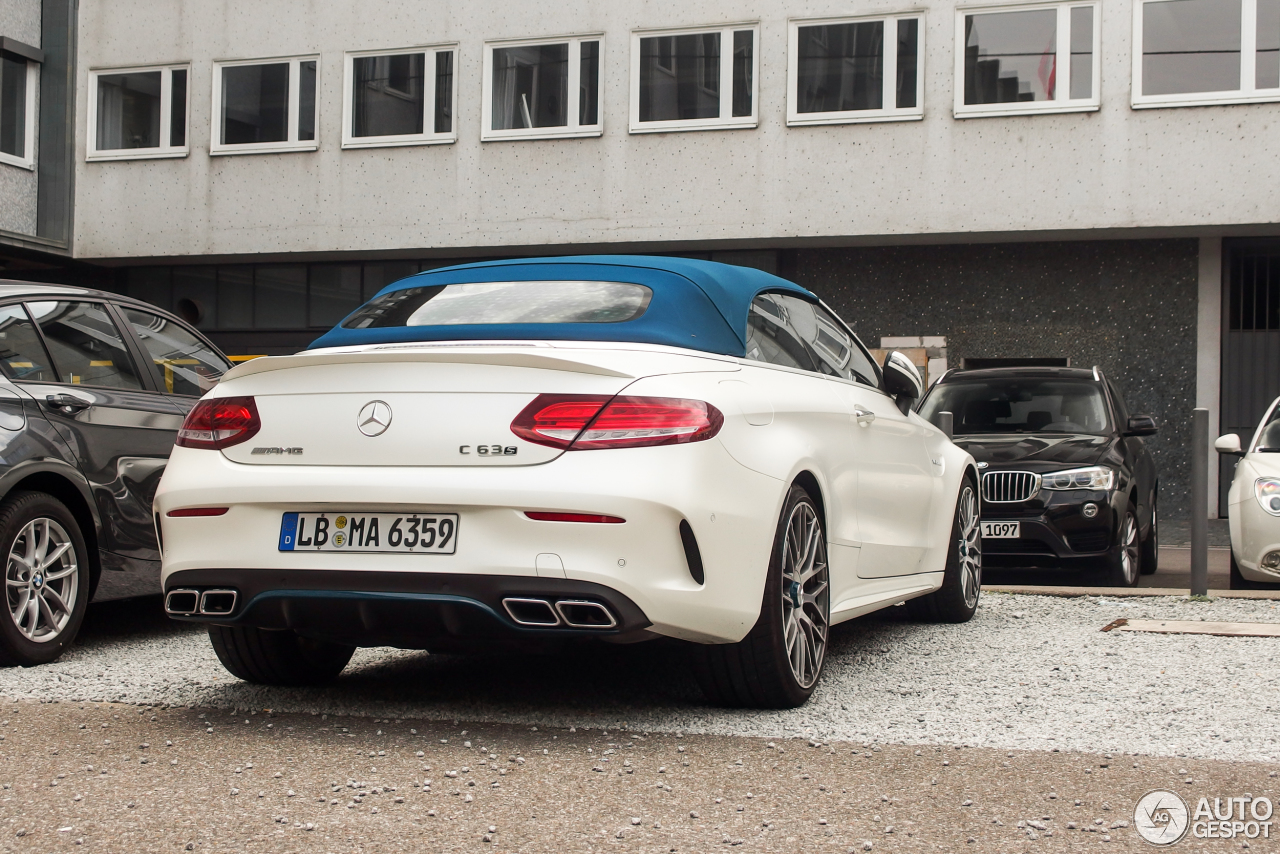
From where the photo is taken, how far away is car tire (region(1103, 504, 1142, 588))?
9.75 metres

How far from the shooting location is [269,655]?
5.11 metres

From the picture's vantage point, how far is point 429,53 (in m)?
20.0

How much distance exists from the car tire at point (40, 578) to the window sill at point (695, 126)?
13.6 meters

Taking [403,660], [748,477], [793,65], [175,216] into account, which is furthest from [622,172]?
[748,477]

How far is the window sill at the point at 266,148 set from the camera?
20453 millimetres

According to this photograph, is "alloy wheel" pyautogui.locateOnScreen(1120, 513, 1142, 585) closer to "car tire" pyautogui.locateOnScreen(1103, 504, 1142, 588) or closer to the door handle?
"car tire" pyautogui.locateOnScreen(1103, 504, 1142, 588)

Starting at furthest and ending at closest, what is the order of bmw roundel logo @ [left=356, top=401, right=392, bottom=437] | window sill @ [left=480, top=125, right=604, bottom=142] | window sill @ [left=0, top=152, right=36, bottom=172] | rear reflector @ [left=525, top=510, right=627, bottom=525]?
window sill @ [left=0, top=152, right=36, bottom=172] → window sill @ [left=480, top=125, right=604, bottom=142] → bmw roundel logo @ [left=356, top=401, right=392, bottom=437] → rear reflector @ [left=525, top=510, right=627, bottom=525]

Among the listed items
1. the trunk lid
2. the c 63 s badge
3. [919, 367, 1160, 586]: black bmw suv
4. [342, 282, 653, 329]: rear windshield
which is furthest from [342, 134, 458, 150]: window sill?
the c 63 s badge

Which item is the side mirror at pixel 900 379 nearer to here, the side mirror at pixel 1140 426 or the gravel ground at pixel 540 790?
the gravel ground at pixel 540 790

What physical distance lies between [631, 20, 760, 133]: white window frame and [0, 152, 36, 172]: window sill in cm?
928

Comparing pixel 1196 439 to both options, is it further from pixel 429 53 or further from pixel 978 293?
pixel 429 53

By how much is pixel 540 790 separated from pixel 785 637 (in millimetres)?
1231

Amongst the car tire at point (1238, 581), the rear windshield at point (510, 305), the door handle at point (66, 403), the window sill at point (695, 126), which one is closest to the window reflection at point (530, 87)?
the window sill at point (695, 126)

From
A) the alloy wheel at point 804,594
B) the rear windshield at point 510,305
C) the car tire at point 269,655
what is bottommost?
the car tire at point 269,655
